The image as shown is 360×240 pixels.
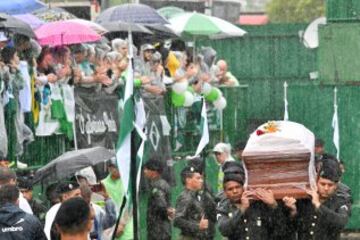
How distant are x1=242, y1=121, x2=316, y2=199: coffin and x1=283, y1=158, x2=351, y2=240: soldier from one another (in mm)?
124

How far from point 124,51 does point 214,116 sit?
376cm

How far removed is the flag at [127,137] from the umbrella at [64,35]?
3851 millimetres

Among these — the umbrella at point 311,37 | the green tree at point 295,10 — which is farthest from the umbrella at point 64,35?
the green tree at point 295,10

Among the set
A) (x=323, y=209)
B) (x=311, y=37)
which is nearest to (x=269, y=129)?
(x=323, y=209)

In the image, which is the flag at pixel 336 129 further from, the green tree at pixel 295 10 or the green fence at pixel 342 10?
the green tree at pixel 295 10

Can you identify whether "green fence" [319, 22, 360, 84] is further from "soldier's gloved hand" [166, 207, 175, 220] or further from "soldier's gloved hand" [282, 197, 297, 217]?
"soldier's gloved hand" [282, 197, 297, 217]

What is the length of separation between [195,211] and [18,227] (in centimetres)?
620

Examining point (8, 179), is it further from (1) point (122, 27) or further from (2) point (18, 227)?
(1) point (122, 27)

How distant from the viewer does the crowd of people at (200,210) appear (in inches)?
452

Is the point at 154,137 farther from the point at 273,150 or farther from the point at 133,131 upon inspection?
the point at 273,150

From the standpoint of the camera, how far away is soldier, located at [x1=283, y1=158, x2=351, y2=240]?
13.1m

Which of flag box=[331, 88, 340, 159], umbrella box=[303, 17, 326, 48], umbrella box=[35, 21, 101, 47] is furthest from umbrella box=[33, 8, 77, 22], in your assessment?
umbrella box=[303, 17, 326, 48]

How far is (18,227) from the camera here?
11477mm

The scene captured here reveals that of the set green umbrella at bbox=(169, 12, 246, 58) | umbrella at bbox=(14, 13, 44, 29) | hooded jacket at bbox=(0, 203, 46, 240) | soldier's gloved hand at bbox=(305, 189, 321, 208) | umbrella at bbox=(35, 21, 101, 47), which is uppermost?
umbrella at bbox=(14, 13, 44, 29)
